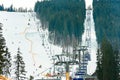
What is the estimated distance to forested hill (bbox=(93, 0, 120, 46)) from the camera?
7194 inches

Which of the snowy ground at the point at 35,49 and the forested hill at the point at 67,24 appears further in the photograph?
the forested hill at the point at 67,24

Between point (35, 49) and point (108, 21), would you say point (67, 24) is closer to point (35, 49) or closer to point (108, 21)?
point (108, 21)

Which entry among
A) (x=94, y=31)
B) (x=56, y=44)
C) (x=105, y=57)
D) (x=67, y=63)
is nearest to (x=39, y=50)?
(x=56, y=44)

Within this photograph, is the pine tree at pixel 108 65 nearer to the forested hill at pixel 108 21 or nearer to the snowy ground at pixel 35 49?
the snowy ground at pixel 35 49

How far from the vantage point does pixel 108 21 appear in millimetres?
197125

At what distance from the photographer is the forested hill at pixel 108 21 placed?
182738 millimetres

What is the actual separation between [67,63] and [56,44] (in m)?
152

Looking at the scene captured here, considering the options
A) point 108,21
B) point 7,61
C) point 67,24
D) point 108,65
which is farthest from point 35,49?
point 7,61

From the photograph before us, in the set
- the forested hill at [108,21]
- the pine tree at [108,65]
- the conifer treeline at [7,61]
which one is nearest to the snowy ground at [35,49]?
the forested hill at [108,21]

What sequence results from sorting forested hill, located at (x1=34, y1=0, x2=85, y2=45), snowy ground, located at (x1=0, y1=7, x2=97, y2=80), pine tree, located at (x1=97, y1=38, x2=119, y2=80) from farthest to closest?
forested hill, located at (x1=34, y1=0, x2=85, y2=45) → snowy ground, located at (x1=0, y1=7, x2=97, y2=80) → pine tree, located at (x1=97, y1=38, x2=119, y2=80)

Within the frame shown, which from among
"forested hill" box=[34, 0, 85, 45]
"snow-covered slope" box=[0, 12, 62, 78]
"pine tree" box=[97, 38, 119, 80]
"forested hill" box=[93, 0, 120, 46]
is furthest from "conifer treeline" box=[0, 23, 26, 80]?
"forested hill" box=[93, 0, 120, 46]

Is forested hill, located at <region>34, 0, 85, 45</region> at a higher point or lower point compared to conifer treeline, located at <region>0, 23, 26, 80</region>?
higher

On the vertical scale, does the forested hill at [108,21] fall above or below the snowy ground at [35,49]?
above

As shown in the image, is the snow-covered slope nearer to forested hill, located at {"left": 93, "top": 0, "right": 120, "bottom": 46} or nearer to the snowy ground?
the snowy ground
